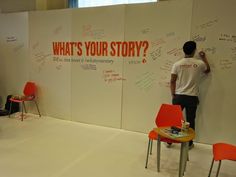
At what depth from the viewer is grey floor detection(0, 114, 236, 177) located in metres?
2.91

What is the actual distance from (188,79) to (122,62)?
128 centimetres

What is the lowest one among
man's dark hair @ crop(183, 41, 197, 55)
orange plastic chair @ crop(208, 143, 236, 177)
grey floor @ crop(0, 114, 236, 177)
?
grey floor @ crop(0, 114, 236, 177)

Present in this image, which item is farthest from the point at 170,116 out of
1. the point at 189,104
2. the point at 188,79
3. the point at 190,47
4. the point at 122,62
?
the point at 122,62

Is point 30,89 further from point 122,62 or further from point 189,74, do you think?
point 189,74

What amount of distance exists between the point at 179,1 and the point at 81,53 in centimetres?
200

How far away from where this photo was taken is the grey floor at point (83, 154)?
2.91 metres

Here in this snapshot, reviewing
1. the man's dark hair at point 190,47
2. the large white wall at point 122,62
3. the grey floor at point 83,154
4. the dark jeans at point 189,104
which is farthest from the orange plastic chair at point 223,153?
the man's dark hair at point 190,47

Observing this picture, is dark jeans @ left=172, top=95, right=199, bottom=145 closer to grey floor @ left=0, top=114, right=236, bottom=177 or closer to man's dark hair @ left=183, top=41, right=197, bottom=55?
grey floor @ left=0, top=114, right=236, bottom=177

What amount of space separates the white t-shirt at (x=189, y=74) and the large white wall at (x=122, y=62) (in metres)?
0.26

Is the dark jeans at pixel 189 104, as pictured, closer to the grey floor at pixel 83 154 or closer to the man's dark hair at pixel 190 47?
the grey floor at pixel 83 154

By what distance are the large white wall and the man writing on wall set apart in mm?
237

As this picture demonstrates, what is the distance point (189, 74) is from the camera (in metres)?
3.50

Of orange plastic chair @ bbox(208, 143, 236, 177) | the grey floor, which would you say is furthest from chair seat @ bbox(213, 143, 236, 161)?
the grey floor

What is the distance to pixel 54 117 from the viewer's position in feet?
17.1
